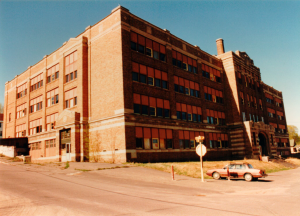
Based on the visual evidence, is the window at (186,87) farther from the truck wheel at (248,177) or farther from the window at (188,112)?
the truck wheel at (248,177)

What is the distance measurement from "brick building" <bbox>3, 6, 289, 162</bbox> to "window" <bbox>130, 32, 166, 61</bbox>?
0.44 ft

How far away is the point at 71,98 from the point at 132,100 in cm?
1083

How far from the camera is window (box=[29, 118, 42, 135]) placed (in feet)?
134

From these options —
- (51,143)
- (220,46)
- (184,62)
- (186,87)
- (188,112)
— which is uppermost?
(220,46)

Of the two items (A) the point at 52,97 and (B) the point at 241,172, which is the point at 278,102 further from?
(A) the point at 52,97

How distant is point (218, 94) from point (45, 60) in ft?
102

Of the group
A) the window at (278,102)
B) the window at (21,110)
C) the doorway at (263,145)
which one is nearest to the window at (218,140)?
the doorway at (263,145)

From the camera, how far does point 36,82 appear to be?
4409 centimetres

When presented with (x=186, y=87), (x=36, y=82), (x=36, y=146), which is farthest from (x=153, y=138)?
(x=36, y=82)

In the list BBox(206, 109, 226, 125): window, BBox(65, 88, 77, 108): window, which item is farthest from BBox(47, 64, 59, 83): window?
BBox(206, 109, 226, 125): window

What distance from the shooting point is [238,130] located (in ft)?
143

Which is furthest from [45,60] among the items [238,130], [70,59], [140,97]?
[238,130]

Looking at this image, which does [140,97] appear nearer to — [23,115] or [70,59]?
[70,59]

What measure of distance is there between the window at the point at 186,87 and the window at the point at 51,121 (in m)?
18.8
